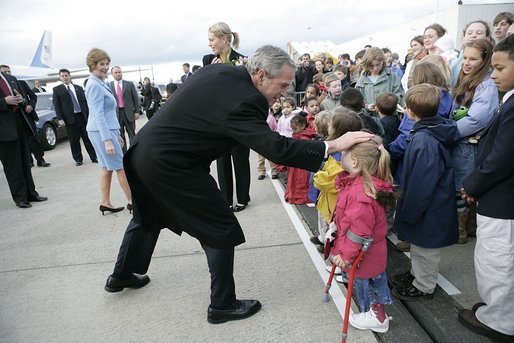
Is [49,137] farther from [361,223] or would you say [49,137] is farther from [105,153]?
→ [361,223]

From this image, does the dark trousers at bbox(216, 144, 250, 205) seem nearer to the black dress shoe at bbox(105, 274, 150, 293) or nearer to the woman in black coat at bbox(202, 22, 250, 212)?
the woman in black coat at bbox(202, 22, 250, 212)

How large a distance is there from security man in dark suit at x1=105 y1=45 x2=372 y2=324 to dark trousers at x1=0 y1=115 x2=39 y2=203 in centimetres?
402

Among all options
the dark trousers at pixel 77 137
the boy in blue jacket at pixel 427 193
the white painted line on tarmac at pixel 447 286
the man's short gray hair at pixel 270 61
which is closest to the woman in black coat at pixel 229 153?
the man's short gray hair at pixel 270 61

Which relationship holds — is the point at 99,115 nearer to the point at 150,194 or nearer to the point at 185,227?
the point at 150,194

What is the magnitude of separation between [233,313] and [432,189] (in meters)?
1.67

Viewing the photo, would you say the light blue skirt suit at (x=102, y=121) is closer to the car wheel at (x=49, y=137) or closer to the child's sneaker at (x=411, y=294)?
the child's sneaker at (x=411, y=294)

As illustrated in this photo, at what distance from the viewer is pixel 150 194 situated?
2.61 m

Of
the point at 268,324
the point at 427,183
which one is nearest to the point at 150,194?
the point at 268,324

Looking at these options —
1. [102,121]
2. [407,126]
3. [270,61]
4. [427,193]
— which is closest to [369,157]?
[427,193]

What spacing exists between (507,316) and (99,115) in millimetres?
4468

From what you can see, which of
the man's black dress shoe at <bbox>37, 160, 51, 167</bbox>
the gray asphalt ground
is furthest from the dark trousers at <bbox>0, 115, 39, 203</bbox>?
the man's black dress shoe at <bbox>37, 160, 51, 167</bbox>

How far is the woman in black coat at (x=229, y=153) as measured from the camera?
4254 millimetres

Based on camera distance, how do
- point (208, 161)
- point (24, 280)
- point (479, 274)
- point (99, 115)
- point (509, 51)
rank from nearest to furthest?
point (509, 51) → point (479, 274) → point (208, 161) → point (24, 280) → point (99, 115)

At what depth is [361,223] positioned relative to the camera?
2.18 meters
